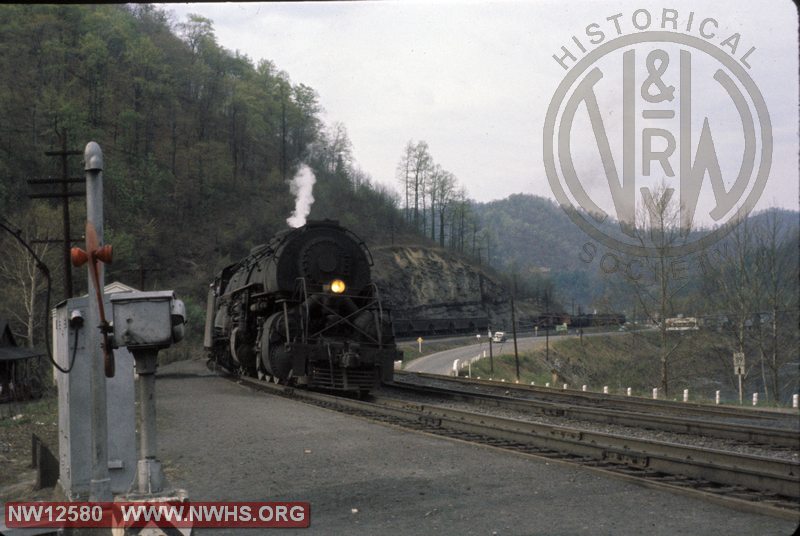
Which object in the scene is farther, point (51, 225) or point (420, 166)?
point (420, 166)

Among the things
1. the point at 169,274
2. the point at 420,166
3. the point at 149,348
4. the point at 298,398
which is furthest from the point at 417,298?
the point at 149,348

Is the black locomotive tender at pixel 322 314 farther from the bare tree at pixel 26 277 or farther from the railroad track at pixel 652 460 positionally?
the bare tree at pixel 26 277

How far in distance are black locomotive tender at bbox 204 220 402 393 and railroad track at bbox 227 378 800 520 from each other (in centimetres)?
359

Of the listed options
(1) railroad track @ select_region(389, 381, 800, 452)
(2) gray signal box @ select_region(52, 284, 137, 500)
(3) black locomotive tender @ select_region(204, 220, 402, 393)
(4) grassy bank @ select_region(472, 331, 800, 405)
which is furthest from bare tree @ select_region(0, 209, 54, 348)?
(2) gray signal box @ select_region(52, 284, 137, 500)

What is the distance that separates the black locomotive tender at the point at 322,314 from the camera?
16.1m

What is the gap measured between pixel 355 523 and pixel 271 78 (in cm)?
8916

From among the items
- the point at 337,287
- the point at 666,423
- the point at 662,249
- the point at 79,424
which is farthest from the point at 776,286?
the point at 79,424

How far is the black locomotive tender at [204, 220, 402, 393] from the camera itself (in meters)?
16.1

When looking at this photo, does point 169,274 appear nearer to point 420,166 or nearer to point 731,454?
point 420,166

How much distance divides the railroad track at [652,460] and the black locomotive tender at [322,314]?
3592 millimetres

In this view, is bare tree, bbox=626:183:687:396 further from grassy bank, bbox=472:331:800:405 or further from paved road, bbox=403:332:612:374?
paved road, bbox=403:332:612:374

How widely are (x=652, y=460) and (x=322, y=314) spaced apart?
1034 centimetres

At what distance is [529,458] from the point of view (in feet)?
28.3

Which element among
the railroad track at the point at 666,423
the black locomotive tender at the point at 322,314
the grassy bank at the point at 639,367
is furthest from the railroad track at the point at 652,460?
the grassy bank at the point at 639,367
